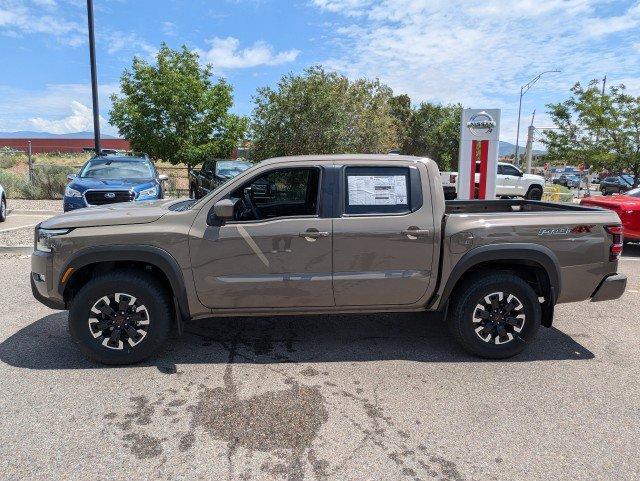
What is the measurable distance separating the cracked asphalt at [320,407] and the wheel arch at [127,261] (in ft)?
1.97

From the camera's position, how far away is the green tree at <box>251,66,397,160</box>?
20.5 m

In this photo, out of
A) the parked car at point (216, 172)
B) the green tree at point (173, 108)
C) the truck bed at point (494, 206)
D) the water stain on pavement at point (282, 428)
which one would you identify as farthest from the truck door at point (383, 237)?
the green tree at point (173, 108)

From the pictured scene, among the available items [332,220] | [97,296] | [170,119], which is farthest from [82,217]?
[170,119]

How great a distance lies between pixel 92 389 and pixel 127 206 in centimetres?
175

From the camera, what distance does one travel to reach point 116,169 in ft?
36.3

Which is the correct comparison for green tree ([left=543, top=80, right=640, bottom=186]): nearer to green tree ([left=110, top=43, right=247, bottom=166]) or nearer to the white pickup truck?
the white pickup truck

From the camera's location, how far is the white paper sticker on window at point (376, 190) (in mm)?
4137

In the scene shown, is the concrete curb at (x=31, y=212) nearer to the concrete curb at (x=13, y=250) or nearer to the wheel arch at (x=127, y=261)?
the concrete curb at (x=13, y=250)

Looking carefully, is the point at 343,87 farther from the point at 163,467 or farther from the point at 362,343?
the point at 163,467

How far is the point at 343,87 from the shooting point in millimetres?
23547

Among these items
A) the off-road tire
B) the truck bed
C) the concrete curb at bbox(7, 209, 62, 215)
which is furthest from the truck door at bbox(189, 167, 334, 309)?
the off-road tire

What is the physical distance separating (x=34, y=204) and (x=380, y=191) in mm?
14496

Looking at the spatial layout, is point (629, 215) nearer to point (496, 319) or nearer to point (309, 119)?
point (496, 319)

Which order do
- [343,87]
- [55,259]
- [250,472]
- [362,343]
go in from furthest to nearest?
1. [343,87]
2. [362,343]
3. [55,259]
4. [250,472]
